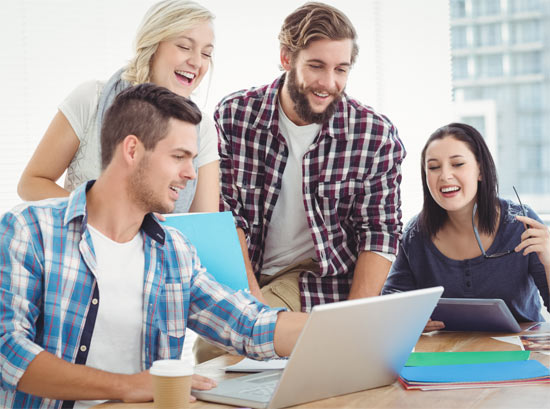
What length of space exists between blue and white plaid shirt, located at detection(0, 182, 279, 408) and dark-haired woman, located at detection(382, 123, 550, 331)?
2.84 feet

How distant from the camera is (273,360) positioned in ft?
5.23

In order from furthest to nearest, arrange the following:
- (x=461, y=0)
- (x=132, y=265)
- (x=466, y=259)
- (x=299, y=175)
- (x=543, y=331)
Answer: (x=461, y=0)
(x=299, y=175)
(x=466, y=259)
(x=543, y=331)
(x=132, y=265)

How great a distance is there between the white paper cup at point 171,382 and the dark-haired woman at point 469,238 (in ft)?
4.13

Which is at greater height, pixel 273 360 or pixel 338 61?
pixel 338 61

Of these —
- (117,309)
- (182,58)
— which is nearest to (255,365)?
(117,309)

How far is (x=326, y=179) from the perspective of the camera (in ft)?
7.76

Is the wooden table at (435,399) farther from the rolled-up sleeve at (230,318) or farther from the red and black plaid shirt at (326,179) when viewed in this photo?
the red and black plaid shirt at (326,179)

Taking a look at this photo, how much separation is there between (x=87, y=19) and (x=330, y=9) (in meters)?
2.42

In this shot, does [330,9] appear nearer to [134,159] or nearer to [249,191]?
[249,191]

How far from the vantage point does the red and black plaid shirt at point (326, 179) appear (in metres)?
2.37

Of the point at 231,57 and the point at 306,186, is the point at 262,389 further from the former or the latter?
the point at 231,57

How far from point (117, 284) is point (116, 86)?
84 cm

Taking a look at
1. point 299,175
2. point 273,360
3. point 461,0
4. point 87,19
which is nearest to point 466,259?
point 299,175

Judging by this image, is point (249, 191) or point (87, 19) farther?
point (87, 19)
